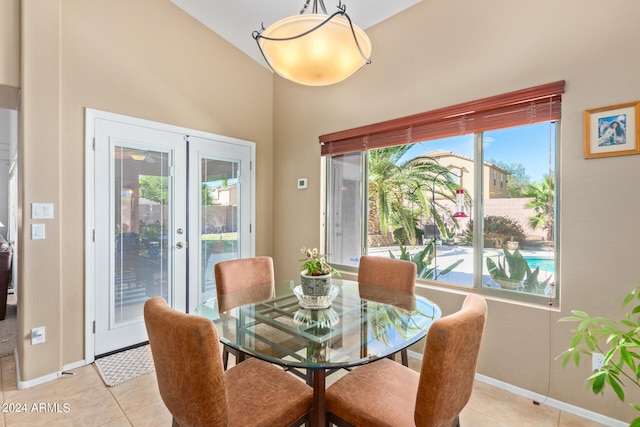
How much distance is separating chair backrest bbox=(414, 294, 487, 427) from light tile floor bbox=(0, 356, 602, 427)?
1.02 meters

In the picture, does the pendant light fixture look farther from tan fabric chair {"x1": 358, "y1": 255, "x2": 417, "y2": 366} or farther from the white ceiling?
tan fabric chair {"x1": 358, "y1": 255, "x2": 417, "y2": 366}

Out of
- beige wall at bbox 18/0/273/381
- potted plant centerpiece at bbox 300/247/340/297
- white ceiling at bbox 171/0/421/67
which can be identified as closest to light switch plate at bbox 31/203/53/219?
beige wall at bbox 18/0/273/381

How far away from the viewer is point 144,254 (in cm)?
284

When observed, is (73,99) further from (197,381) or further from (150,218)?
(197,381)

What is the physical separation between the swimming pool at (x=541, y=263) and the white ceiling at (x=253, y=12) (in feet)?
7.37

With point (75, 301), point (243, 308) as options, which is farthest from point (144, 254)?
point (243, 308)

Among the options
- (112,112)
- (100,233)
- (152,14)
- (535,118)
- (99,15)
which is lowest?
(100,233)

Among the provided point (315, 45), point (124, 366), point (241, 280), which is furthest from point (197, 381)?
point (124, 366)

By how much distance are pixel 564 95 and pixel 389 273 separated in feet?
5.31

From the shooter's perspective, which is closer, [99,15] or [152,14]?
[99,15]

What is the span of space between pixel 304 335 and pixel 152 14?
10.4 feet

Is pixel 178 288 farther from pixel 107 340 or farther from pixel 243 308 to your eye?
pixel 243 308

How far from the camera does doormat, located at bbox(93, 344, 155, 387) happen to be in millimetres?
2273

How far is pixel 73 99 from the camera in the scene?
94.8 inches
